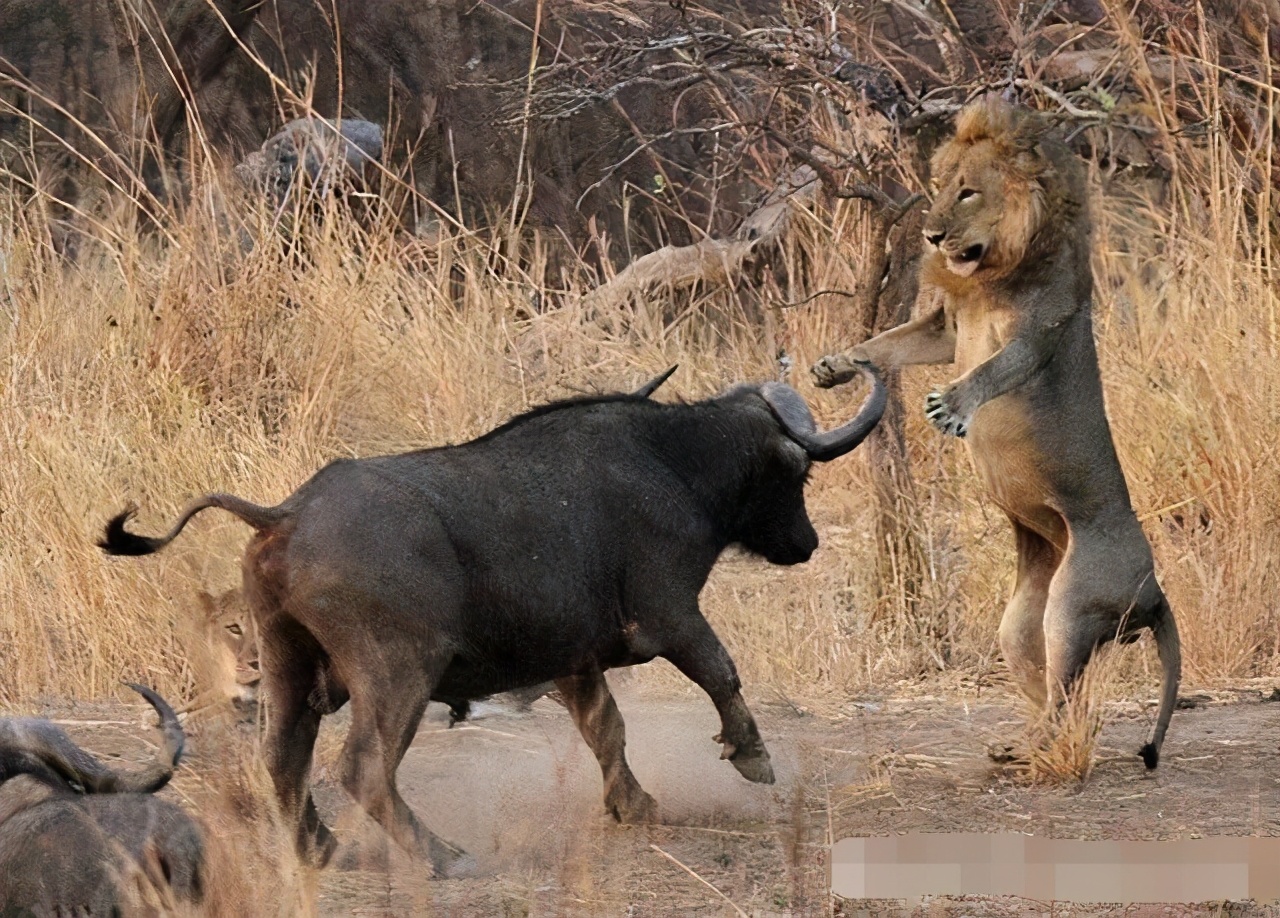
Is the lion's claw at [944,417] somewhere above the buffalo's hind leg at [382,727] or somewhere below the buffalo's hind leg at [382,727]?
above

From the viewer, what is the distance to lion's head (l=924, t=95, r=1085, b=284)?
5926 mm

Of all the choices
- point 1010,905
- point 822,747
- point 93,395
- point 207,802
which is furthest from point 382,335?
point 1010,905

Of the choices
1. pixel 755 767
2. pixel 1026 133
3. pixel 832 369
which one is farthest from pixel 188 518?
pixel 1026 133

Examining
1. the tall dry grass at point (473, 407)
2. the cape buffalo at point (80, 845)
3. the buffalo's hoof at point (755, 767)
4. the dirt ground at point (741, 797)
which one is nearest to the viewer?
the cape buffalo at point (80, 845)

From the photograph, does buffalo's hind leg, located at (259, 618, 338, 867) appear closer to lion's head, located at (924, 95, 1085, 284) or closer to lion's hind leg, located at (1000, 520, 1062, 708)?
lion's hind leg, located at (1000, 520, 1062, 708)

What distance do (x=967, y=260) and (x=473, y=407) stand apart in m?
3.58

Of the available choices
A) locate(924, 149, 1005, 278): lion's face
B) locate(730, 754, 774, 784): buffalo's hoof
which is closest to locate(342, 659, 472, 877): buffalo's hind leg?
locate(730, 754, 774, 784): buffalo's hoof

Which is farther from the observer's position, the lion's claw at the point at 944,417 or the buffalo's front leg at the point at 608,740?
the lion's claw at the point at 944,417

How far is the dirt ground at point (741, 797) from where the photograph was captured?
474 centimetres

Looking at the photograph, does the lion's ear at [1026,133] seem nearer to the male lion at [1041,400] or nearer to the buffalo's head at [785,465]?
the male lion at [1041,400]

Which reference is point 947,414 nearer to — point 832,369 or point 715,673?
point 832,369

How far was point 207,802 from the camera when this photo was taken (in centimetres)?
521

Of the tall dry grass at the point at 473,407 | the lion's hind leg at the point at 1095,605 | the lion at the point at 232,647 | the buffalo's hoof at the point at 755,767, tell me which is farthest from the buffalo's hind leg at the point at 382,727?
the lion's hind leg at the point at 1095,605

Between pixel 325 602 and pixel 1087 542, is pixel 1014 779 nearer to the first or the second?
pixel 1087 542
